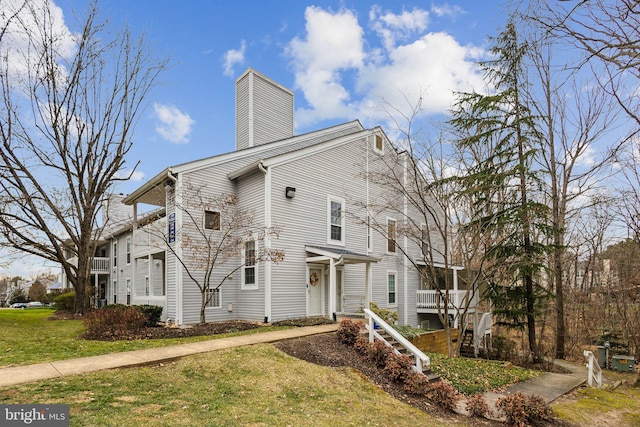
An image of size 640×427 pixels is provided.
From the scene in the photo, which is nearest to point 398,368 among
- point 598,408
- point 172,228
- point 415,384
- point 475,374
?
point 415,384

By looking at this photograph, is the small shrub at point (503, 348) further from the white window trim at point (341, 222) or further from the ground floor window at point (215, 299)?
the ground floor window at point (215, 299)

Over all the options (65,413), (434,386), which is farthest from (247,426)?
(434,386)

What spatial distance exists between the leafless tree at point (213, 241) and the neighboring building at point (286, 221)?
0.11m

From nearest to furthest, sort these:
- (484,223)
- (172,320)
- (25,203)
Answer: (484,223), (172,320), (25,203)

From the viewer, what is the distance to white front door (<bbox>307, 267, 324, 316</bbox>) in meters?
15.0

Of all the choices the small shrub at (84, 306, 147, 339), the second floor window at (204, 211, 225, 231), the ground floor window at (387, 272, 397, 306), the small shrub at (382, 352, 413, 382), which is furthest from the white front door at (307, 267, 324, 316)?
the small shrub at (382, 352, 413, 382)

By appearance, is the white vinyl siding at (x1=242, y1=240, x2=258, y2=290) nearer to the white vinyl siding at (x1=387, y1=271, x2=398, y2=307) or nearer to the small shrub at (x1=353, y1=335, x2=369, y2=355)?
the small shrub at (x1=353, y1=335, x2=369, y2=355)

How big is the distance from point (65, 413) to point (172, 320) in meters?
9.66

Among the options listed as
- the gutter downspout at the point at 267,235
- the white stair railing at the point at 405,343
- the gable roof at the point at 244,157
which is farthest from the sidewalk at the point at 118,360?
the gable roof at the point at 244,157

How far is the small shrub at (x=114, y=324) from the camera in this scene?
35.1 ft

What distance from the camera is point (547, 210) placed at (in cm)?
1302

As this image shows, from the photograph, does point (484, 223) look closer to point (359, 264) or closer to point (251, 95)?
point (359, 264)

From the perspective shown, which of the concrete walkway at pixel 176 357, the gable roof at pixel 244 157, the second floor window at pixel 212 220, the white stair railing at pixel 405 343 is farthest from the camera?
the second floor window at pixel 212 220
